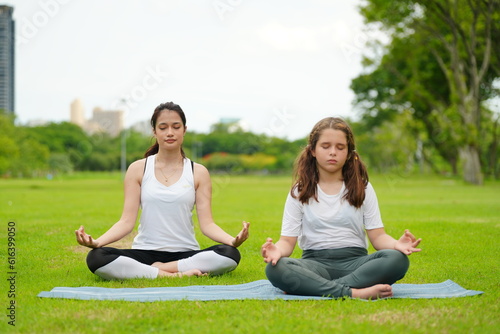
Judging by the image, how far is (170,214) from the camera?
19.4 feet

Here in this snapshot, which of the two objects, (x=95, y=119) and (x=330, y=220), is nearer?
(x=330, y=220)

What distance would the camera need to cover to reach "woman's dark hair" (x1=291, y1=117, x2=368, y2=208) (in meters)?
5.15

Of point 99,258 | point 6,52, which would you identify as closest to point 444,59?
point 6,52

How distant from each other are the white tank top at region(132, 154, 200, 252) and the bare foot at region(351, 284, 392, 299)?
1879 mm

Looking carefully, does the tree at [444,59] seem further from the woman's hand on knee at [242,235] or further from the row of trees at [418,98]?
the woman's hand on knee at [242,235]

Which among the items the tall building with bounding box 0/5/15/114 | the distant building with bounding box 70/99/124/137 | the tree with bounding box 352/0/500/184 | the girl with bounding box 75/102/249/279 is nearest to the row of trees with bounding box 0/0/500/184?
the tree with bounding box 352/0/500/184

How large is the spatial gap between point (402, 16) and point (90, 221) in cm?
2221

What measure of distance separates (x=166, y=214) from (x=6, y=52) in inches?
1802

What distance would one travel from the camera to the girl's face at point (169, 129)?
5910 mm

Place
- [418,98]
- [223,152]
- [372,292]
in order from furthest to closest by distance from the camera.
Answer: [223,152] < [418,98] < [372,292]

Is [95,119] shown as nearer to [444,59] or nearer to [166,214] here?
[444,59]

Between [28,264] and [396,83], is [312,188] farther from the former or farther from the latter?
[396,83]

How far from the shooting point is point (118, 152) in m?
75.7

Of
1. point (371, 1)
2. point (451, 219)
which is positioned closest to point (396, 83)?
point (371, 1)
